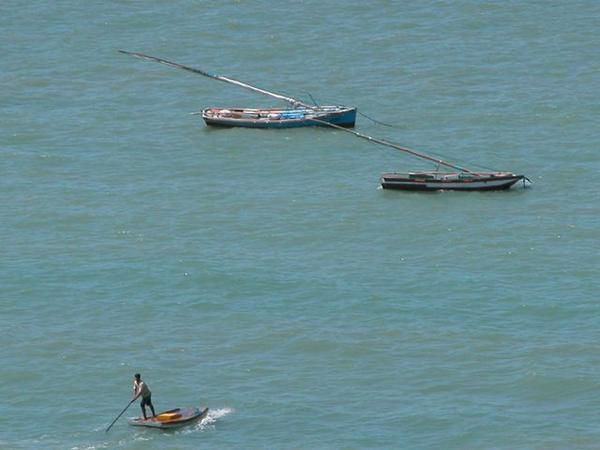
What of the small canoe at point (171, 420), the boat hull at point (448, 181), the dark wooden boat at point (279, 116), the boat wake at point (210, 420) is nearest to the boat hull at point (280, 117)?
the dark wooden boat at point (279, 116)

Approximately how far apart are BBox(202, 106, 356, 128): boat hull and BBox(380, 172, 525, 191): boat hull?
1200 centimetres

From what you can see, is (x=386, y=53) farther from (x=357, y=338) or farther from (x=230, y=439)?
(x=230, y=439)

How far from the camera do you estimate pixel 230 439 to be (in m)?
63.8

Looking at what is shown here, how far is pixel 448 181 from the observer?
9400 cm

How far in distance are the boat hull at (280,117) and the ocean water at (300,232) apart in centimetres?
80

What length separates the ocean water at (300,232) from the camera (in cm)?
6712

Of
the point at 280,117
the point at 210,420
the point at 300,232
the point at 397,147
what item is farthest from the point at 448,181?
the point at 210,420

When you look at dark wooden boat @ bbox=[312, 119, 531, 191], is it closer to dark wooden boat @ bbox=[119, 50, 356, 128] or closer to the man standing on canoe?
dark wooden boat @ bbox=[119, 50, 356, 128]

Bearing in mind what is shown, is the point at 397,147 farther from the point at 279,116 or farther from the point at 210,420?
the point at 210,420

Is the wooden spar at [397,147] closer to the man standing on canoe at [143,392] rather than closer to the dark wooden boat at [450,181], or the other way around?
the dark wooden boat at [450,181]

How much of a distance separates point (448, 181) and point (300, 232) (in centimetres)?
991

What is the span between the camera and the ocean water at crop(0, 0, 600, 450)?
220 ft

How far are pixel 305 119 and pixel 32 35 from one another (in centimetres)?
3079

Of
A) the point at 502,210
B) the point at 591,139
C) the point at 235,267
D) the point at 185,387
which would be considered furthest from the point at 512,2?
the point at 185,387
